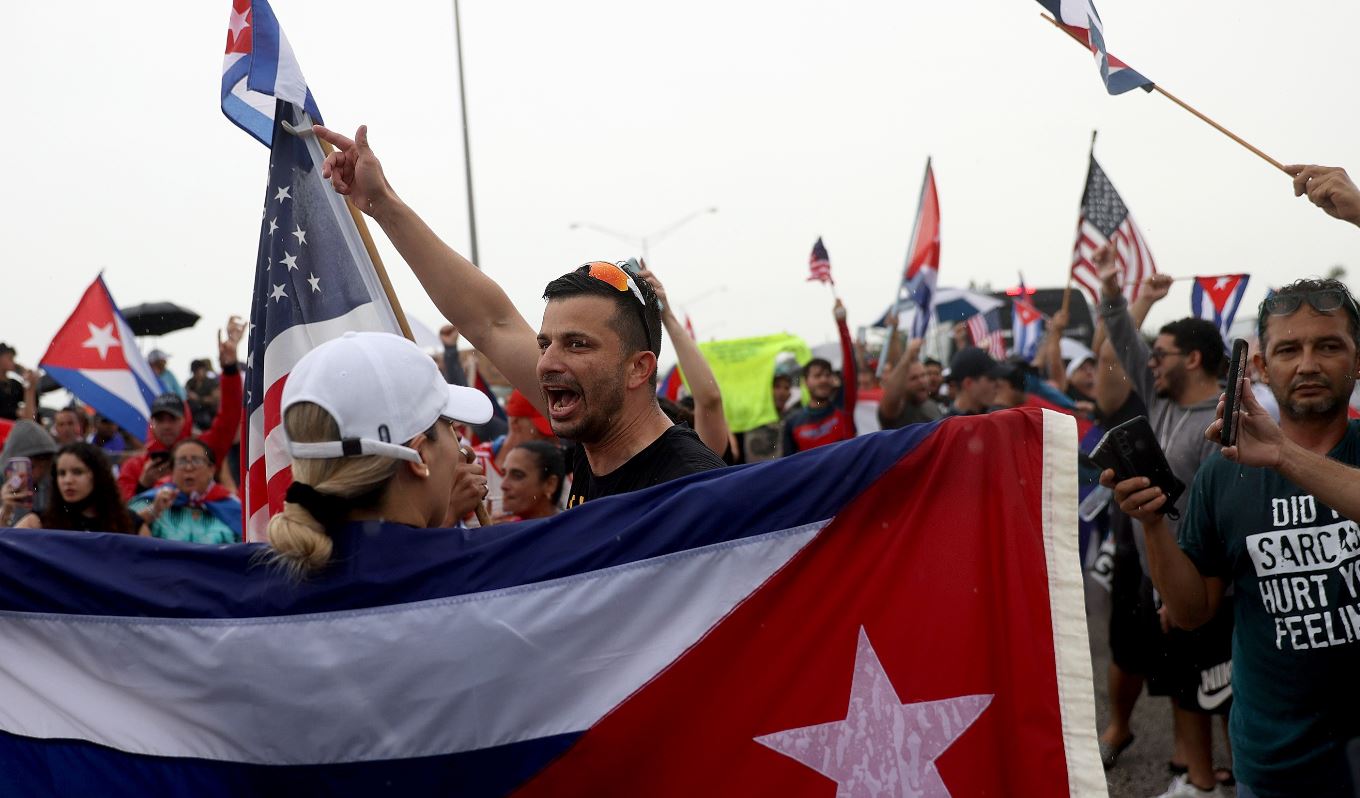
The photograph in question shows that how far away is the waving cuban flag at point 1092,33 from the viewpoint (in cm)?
416

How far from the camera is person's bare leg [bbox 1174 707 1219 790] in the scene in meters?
6.19

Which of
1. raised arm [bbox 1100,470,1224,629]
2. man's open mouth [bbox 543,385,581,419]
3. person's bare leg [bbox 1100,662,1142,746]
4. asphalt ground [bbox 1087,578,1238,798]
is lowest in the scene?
asphalt ground [bbox 1087,578,1238,798]

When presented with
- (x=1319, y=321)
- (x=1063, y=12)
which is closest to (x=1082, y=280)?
(x=1063, y=12)

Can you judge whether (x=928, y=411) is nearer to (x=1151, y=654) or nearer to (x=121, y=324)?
(x=1151, y=654)

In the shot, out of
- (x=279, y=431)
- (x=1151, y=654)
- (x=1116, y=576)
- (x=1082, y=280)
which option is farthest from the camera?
(x=1082, y=280)

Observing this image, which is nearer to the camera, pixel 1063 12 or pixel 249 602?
pixel 249 602

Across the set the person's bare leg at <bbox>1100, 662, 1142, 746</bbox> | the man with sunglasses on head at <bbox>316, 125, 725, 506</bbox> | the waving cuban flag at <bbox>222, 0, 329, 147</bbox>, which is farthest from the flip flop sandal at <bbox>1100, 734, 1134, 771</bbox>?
the waving cuban flag at <bbox>222, 0, 329, 147</bbox>

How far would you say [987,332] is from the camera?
1791cm

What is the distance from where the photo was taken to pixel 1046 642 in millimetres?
2691

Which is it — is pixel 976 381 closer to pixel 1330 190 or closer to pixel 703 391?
pixel 703 391

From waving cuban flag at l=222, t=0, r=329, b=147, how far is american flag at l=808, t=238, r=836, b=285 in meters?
8.78

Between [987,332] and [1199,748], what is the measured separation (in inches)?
476

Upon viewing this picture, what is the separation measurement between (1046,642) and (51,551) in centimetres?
223

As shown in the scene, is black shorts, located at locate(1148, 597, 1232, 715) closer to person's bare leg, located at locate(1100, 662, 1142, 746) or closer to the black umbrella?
person's bare leg, located at locate(1100, 662, 1142, 746)
